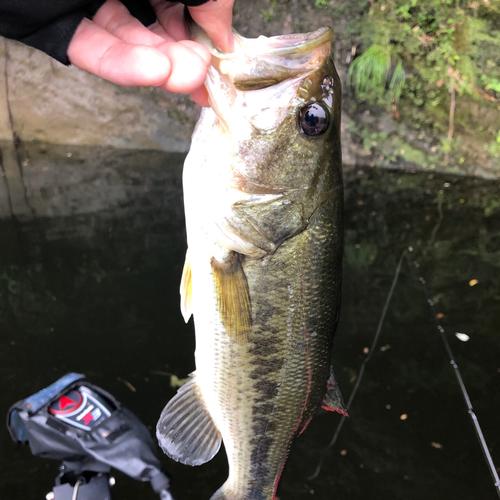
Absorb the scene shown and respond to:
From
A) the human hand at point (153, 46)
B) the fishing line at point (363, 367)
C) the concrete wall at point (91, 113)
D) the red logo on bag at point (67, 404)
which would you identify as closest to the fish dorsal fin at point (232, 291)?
the human hand at point (153, 46)

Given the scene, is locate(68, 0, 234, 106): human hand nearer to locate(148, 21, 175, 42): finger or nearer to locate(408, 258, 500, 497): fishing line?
locate(148, 21, 175, 42): finger

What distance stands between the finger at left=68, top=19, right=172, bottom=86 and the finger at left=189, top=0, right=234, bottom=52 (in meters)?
0.14

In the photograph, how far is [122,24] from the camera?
1.06 m

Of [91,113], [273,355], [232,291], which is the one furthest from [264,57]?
[91,113]

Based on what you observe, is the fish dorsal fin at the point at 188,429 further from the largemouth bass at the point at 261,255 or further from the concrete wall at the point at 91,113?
the concrete wall at the point at 91,113

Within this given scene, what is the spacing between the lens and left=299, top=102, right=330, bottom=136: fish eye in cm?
110

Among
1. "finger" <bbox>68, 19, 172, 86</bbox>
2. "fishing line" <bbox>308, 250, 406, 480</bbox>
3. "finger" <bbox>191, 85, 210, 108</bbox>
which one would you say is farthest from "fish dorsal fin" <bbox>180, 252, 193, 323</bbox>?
"fishing line" <bbox>308, 250, 406, 480</bbox>

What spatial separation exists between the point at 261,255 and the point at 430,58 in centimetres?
515

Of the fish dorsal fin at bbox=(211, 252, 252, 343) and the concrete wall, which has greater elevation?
the fish dorsal fin at bbox=(211, 252, 252, 343)

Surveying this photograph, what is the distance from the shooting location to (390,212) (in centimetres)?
465

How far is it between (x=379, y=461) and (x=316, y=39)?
8.01 ft

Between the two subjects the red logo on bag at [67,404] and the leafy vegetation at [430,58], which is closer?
the red logo on bag at [67,404]

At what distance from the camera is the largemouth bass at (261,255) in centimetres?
107

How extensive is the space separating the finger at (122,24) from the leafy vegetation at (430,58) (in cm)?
484
